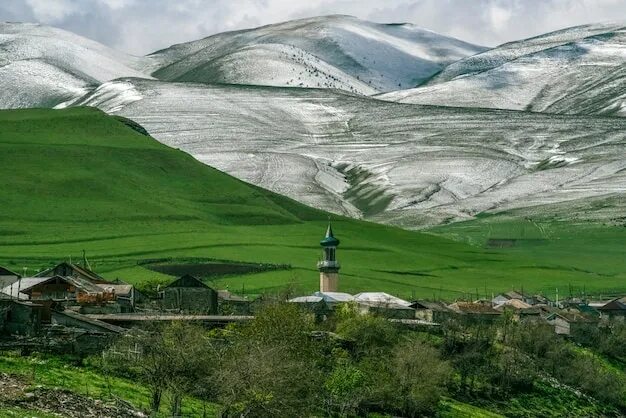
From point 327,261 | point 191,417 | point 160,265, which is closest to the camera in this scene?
point 191,417

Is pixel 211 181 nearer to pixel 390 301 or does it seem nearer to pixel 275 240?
pixel 275 240

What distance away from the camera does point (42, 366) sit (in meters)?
42.8

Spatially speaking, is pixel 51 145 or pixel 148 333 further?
pixel 51 145

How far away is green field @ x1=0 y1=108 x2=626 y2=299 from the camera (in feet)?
414

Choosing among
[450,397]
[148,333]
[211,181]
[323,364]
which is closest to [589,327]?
[450,397]

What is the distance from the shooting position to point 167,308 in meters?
79.7

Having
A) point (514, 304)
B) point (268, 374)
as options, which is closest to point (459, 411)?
point (268, 374)

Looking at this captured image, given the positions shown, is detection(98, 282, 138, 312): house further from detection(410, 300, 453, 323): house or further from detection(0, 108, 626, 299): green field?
detection(0, 108, 626, 299): green field

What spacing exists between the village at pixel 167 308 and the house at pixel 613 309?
8 cm

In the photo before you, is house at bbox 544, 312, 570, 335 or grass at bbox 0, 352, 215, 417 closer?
grass at bbox 0, 352, 215, 417

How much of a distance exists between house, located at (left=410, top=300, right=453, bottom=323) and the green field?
15.4 metres

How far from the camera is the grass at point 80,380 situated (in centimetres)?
3962

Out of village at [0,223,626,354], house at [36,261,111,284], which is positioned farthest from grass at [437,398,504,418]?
house at [36,261,111,284]

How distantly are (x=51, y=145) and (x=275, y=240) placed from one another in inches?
1946
